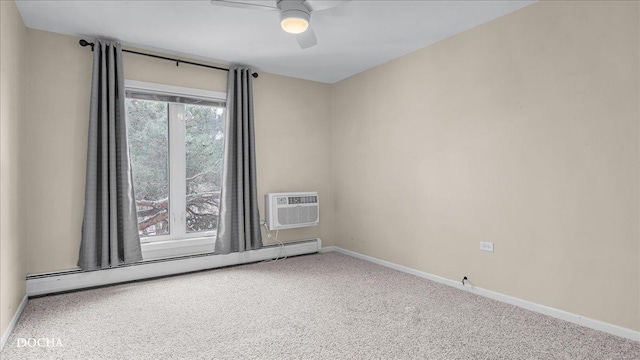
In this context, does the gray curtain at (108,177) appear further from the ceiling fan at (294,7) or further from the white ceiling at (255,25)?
the ceiling fan at (294,7)

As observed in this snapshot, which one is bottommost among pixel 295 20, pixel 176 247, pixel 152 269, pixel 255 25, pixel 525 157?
pixel 152 269

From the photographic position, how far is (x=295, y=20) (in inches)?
90.4

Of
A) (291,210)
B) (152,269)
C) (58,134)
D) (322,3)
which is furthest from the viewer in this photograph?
(291,210)

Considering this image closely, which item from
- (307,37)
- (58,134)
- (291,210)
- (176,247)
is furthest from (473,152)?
(58,134)

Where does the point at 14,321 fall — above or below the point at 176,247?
below

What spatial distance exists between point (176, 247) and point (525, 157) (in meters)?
3.41

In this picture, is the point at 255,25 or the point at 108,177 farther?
the point at 108,177

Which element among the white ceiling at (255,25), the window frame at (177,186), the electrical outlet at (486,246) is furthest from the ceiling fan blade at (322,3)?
the electrical outlet at (486,246)

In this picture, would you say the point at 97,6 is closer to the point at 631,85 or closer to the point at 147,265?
the point at 147,265

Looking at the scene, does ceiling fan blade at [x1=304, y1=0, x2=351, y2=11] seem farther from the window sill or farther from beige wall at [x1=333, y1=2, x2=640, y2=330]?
the window sill

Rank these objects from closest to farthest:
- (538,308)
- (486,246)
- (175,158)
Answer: (538,308)
(486,246)
(175,158)

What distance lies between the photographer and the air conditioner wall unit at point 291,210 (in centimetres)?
416

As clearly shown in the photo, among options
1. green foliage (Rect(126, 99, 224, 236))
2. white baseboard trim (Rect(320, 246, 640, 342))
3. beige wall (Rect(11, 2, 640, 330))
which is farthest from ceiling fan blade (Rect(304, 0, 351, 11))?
white baseboard trim (Rect(320, 246, 640, 342))

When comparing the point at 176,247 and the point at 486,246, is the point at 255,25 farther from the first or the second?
the point at 486,246
